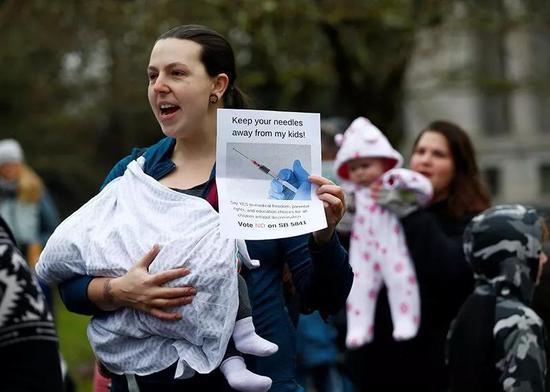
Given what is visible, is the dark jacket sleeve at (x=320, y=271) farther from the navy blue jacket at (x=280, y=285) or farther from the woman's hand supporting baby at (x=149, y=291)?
the woman's hand supporting baby at (x=149, y=291)

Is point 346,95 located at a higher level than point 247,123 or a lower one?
higher

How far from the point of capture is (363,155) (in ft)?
21.5

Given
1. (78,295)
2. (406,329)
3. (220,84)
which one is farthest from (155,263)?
(406,329)

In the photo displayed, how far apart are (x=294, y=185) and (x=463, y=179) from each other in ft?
9.49

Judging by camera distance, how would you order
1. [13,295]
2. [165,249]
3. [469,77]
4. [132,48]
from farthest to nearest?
1. [469,77]
2. [132,48]
3. [165,249]
4. [13,295]

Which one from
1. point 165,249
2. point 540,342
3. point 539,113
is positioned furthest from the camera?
point 539,113

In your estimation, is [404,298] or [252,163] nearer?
[252,163]

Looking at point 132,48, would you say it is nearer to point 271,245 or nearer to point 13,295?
point 271,245

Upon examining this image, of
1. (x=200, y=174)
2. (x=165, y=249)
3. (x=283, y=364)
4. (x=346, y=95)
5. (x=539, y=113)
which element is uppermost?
(x=539, y=113)

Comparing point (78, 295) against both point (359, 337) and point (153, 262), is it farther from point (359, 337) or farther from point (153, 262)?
point (359, 337)

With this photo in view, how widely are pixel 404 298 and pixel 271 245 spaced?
244cm

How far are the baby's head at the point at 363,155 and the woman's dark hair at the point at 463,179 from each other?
28cm

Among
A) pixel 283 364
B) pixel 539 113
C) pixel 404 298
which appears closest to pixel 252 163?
pixel 283 364

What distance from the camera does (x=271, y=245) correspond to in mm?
3748
